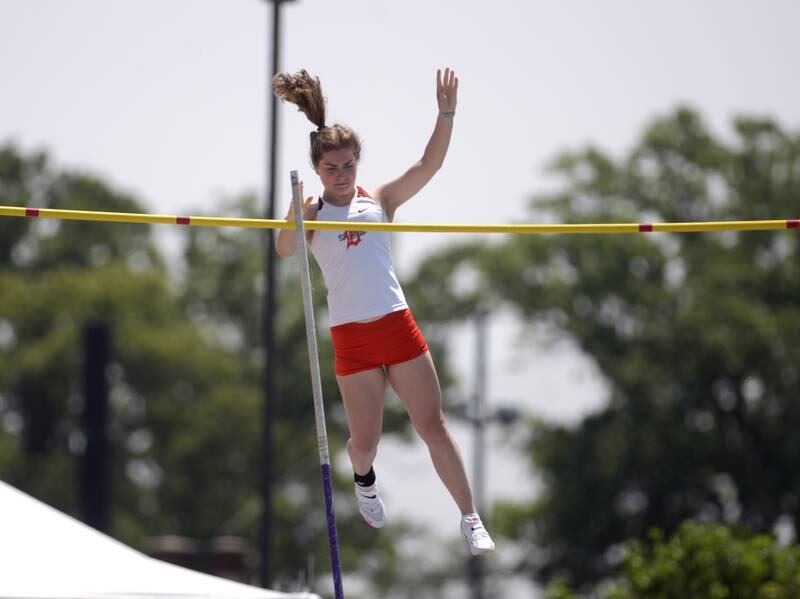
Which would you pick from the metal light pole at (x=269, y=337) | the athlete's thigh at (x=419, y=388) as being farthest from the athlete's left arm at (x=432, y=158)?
the metal light pole at (x=269, y=337)

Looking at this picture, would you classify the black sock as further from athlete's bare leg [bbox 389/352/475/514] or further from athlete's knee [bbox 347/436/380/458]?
athlete's bare leg [bbox 389/352/475/514]

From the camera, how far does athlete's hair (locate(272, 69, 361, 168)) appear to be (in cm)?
844

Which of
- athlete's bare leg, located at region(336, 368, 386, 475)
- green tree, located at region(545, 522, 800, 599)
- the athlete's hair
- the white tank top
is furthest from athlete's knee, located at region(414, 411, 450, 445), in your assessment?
green tree, located at region(545, 522, 800, 599)

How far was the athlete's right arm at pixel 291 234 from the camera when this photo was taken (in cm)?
845

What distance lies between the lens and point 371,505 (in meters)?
8.84

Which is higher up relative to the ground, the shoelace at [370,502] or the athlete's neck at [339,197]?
the athlete's neck at [339,197]

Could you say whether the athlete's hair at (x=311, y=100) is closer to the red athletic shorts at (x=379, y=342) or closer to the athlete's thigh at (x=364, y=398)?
the red athletic shorts at (x=379, y=342)

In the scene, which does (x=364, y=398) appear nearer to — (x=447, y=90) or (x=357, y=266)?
(x=357, y=266)

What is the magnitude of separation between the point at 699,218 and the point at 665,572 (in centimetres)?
2446

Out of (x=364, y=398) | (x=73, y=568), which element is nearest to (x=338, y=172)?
(x=364, y=398)

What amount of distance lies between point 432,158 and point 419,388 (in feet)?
3.87

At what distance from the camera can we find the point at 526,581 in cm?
3984

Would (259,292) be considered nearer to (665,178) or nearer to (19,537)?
(665,178)

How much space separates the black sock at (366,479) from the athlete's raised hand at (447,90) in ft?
6.36
